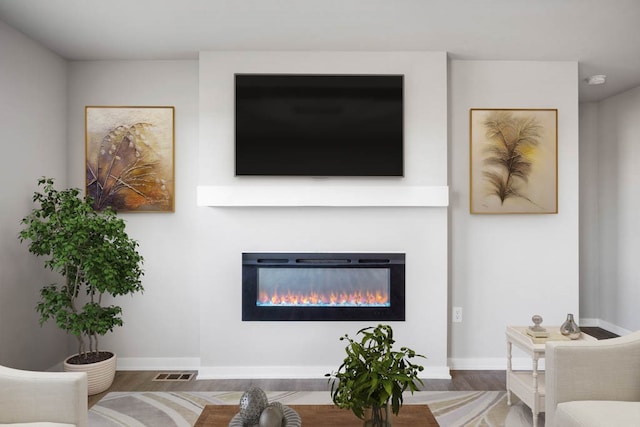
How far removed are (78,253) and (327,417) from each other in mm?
2024

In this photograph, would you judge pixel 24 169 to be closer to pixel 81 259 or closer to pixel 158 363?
pixel 81 259

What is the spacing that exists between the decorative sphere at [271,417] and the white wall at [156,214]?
7.51 feet

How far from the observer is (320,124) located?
A: 3557mm

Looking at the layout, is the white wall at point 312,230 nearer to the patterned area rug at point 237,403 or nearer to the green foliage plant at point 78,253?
the patterned area rug at point 237,403

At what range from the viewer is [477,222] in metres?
3.79

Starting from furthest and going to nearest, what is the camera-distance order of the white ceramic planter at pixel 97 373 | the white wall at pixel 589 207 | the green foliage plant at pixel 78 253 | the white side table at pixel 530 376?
the white wall at pixel 589 207 → the white ceramic planter at pixel 97 373 → the green foliage plant at pixel 78 253 → the white side table at pixel 530 376


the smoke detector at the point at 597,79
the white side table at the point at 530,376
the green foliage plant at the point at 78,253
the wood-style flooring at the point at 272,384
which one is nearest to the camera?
the white side table at the point at 530,376

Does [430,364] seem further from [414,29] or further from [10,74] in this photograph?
[10,74]

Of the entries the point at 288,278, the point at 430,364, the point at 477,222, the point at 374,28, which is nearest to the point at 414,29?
the point at 374,28

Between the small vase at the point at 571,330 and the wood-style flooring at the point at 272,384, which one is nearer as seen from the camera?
the small vase at the point at 571,330

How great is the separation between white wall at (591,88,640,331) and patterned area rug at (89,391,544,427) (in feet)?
7.68

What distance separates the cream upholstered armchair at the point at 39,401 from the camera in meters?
1.90

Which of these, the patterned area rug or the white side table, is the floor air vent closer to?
the patterned area rug

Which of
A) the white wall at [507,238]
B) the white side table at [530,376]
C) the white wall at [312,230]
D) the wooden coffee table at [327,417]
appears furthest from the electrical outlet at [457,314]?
the wooden coffee table at [327,417]
